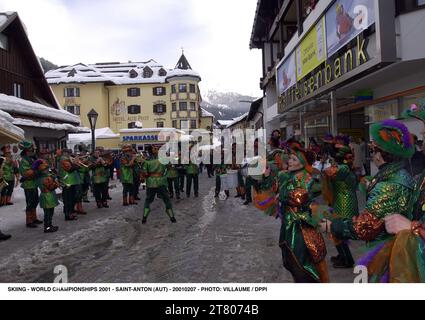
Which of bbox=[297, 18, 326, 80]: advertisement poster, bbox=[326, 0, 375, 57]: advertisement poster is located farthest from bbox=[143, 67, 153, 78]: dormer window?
bbox=[326, 0, 375, 57]: advertisement poster

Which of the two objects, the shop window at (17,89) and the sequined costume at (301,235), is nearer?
the sequined costume at (301,235)

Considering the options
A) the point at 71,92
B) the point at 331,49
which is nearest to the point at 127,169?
the point at 331,49

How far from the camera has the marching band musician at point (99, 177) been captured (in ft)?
32.5

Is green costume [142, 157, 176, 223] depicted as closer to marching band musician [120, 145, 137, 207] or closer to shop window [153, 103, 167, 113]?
marching band musician [120, 145, 137, 207]

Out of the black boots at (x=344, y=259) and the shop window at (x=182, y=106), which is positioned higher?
the shop window at (x=182, y=106)

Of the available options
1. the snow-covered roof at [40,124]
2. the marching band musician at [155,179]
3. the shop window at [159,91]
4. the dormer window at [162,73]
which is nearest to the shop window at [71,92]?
the shop window at [159,91]

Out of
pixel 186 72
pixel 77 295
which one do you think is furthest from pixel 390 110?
pixel 186 72

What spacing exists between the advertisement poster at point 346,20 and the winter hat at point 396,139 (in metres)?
5.64

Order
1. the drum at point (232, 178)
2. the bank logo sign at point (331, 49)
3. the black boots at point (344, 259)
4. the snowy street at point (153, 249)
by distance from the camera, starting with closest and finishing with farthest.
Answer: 1. the snowy street at point (153, 249)
2. the black boots at point (344, 259)
3. the bank logo sign at point (331, 49)
4. the drum at point (232, 178)

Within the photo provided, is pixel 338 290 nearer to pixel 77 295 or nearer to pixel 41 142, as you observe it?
pixel 77 295

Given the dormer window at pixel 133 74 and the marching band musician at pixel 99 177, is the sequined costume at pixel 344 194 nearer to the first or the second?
the marching band musician at pixel 99 177

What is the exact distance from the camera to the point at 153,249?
547cm

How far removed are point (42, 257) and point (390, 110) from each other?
29.2 ft

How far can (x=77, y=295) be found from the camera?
7.37ft
